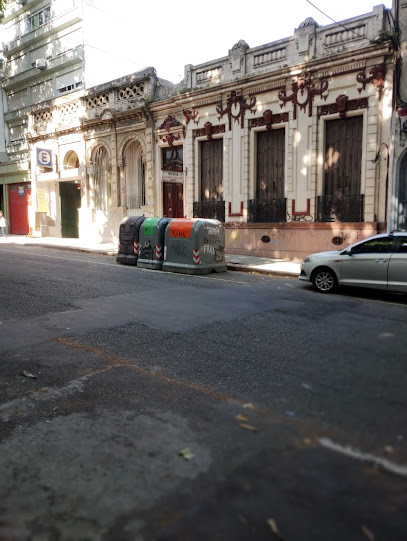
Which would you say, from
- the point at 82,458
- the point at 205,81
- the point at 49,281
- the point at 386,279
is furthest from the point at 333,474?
the point at 205,81

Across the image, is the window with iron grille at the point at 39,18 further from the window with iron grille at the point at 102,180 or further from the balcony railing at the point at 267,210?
the balcony railing at the point at 267,210

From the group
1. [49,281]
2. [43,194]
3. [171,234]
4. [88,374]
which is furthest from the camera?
[43,194]

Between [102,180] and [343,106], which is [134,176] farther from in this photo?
[343,106]

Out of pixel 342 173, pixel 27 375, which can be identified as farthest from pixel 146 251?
pixel 27 375

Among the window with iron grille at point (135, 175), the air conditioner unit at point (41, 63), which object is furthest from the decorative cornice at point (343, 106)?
the air conditioner unit at point (41, 63)

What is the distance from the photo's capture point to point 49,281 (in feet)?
36.7

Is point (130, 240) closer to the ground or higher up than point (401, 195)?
closer to the ground

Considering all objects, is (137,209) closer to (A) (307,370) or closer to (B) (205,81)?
(B) (205,81)

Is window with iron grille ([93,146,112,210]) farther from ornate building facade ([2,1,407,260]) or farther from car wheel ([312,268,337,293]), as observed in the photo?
car wheel ([312,268,337,293])

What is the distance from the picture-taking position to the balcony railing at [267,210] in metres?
17.3

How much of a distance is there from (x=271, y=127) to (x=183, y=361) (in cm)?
1421

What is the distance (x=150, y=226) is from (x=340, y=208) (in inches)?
265

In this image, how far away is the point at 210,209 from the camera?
19.6 meters

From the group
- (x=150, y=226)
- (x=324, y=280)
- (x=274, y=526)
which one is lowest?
(x=274, y=526)
